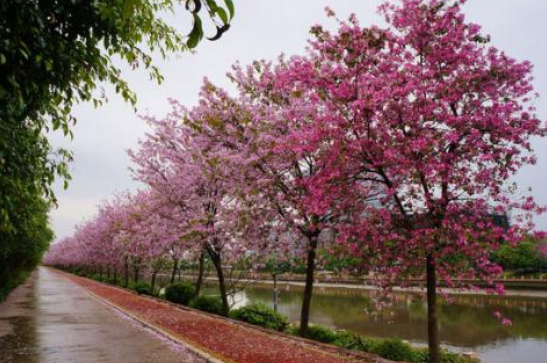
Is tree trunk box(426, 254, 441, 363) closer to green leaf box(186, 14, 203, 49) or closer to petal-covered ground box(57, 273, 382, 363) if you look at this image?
petal-covered ground box(57, 273, 382, 363)

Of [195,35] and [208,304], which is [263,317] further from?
[195,35]

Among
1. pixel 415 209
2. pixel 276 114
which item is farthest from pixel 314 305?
pixel 415 209

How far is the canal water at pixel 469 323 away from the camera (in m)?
21.4

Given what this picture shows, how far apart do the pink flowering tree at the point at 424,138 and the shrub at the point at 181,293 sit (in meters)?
14.8

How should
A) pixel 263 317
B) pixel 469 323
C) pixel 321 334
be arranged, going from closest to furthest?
pixel 321 334
pixel 263 317
pixel 469 323

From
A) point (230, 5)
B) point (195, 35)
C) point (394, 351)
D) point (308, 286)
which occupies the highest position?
point (230, 5)

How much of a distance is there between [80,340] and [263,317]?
6.17 m

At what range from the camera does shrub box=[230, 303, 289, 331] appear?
16031 millimetres

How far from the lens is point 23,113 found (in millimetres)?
5434

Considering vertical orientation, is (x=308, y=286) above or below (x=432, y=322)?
above

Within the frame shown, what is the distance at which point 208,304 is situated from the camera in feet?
66.5

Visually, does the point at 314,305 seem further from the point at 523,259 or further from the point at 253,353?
the point at 523,259

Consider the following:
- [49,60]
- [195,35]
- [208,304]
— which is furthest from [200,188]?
[195,35]

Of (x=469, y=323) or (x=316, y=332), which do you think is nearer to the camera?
(x=316, y=332)
